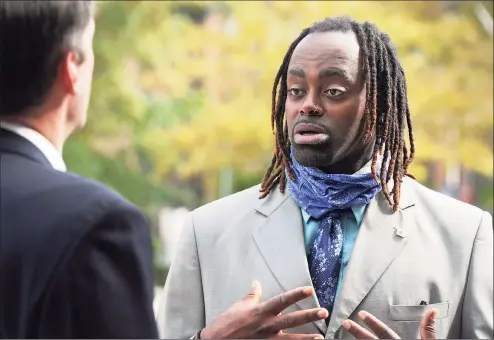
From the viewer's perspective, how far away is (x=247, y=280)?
239 centimetres

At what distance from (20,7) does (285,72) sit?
1.09 metres

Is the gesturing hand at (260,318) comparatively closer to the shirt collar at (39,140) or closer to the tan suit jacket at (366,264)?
the tan suit jacket at (366,264)

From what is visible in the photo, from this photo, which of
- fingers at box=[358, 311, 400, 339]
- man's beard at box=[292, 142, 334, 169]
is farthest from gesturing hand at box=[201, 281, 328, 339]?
man's beard at box=[292, 142, 334, 169]

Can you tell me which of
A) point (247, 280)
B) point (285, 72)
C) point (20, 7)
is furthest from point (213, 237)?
point (20, 7)

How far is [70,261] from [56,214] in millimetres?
80

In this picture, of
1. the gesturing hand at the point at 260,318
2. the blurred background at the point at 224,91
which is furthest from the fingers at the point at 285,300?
the blurred background at the point at 224,91

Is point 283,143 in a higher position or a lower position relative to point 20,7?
lower

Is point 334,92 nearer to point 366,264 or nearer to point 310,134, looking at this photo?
point 310,134

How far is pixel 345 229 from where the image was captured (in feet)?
7.94

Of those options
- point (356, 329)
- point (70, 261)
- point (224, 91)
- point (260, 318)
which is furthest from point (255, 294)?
point (224, 91)

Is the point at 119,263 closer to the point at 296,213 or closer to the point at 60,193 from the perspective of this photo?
the point at 60,193

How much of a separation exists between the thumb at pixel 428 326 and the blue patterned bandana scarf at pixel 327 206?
10.3 inches

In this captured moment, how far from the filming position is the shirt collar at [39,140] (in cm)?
160

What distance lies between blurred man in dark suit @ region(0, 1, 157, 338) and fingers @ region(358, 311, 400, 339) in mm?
716
